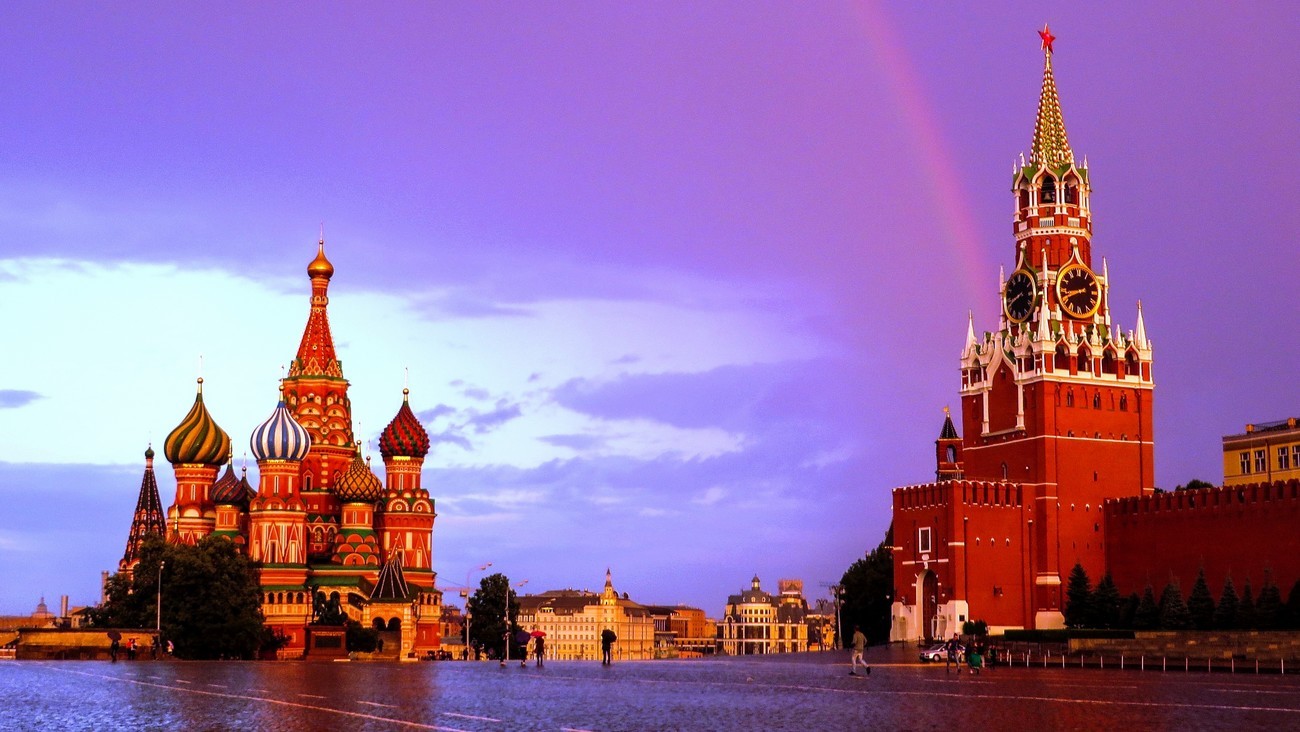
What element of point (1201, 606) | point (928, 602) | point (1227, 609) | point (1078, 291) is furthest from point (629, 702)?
point (1078, 291)

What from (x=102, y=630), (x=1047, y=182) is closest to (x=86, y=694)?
(x=102, y=630)

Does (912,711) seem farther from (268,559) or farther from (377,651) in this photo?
(268,559)

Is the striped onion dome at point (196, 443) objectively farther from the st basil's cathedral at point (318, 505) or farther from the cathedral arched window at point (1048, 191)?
the cathedral arched window at point (1048, 191)

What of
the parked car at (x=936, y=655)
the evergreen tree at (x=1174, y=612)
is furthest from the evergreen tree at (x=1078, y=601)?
the parked car at (x=936, y=655)

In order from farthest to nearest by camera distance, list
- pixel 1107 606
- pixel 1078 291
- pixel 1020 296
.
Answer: pixel 1020 296, pixel 1078 291, pixel 1107 606

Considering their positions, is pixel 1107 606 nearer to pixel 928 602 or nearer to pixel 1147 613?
pixel 1147 613

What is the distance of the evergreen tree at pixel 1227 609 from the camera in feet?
222

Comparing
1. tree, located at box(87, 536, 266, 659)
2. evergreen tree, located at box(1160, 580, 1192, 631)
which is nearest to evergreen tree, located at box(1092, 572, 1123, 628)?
evergreen tree, located at box(1160, 580, 1192, 631)

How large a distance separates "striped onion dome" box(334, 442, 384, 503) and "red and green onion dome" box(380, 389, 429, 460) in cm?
211

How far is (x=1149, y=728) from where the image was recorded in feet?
64.1

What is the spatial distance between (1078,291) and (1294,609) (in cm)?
2422

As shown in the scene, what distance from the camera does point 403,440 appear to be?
4001 inches

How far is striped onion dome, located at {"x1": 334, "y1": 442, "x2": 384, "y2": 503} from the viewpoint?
9869 cm

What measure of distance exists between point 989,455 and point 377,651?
35.3 metres
